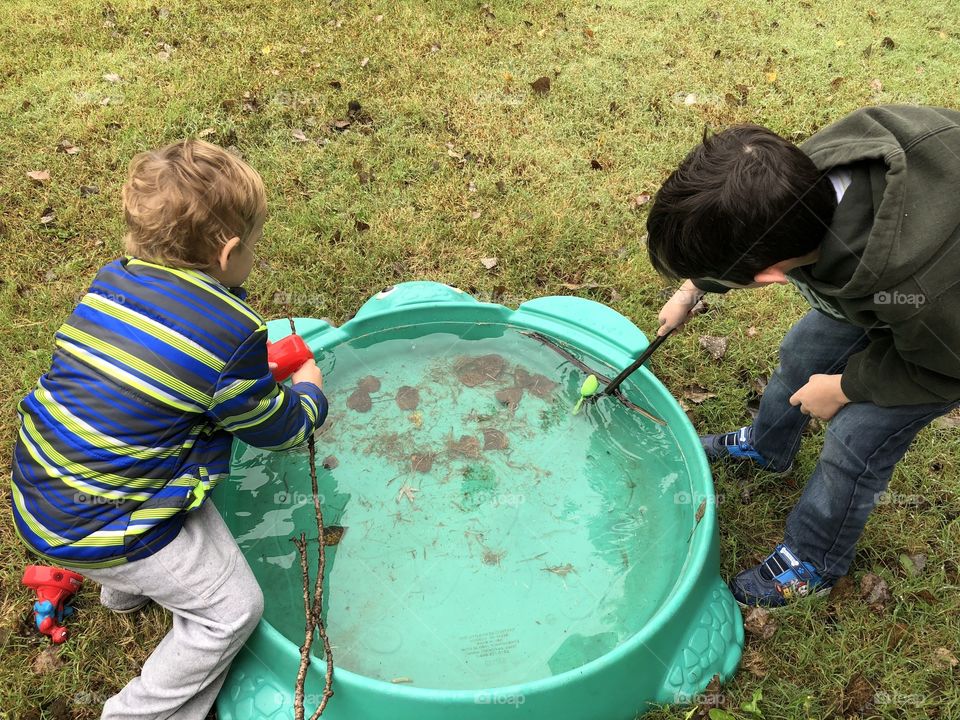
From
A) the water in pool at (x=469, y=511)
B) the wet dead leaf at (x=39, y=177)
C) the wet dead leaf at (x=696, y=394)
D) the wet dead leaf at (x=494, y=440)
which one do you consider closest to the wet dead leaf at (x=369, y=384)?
the water in pool at (x=469, y=511)

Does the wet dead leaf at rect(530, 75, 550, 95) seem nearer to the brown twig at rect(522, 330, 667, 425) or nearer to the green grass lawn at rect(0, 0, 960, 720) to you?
the green grass lawn at rect(0, 0, 960, 720)

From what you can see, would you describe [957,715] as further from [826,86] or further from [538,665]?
[826,86]

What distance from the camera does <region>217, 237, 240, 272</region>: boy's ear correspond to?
1688 millimetres

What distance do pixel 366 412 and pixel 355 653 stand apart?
0.84 m

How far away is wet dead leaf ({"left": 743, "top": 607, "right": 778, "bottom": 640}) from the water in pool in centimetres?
26

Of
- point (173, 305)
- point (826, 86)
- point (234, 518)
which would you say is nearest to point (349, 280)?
point (234, 518)

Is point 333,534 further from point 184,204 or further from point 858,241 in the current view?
point 858,241

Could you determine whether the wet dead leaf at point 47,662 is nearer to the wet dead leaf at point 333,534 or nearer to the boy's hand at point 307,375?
the wet dead leaf at point 333,534

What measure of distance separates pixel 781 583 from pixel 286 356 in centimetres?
157

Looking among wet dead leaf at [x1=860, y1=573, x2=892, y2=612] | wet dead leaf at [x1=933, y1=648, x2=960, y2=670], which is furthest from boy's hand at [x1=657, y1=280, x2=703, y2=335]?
wet dead leaf at [x1=933, y1=648, x2=960, y2=670]

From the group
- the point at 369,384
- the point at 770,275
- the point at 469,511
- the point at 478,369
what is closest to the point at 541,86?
the point at 478,369

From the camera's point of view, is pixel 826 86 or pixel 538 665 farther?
pixel 826 86

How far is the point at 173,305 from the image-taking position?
1.58 meters

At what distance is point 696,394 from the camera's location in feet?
8.82
